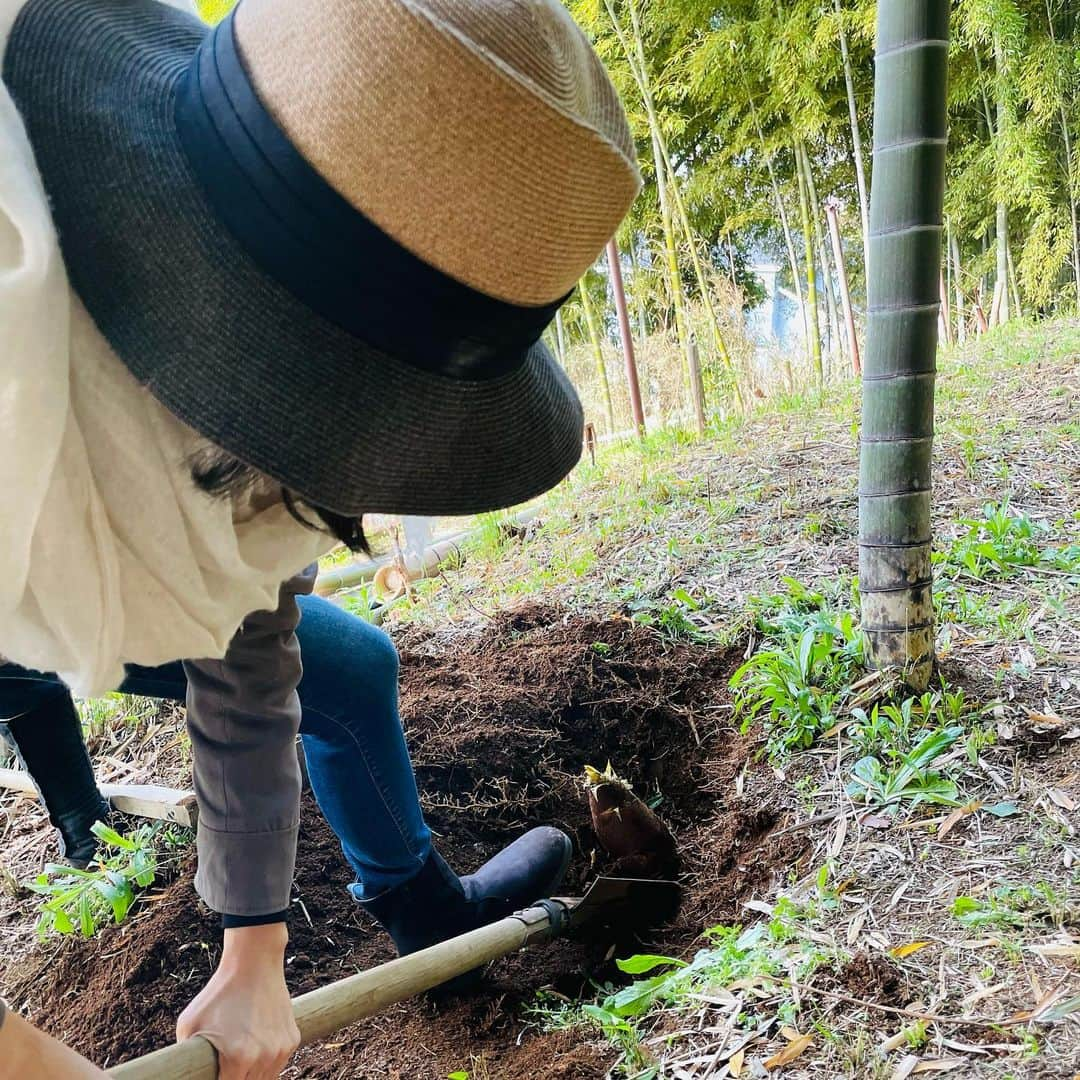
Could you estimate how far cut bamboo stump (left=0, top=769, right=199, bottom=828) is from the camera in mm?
2080

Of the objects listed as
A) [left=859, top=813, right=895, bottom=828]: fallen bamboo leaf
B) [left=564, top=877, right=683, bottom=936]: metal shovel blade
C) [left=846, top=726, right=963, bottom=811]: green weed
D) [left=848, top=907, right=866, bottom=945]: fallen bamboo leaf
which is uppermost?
[left=846, top=726, right=963, bottom=811]: green weed

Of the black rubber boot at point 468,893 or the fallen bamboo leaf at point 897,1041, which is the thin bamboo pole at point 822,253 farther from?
the fallen bamboo leaf at point 897,1041

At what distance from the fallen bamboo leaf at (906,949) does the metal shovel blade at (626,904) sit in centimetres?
64

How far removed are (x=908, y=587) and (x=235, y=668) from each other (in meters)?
1.38

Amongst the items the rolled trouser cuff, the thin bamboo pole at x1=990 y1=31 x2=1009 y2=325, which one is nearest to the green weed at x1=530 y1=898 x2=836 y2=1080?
the rolled trouser cuff

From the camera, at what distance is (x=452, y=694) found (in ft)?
8.27

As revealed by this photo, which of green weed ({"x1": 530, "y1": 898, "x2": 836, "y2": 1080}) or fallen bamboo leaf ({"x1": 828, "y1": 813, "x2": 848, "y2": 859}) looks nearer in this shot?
green weed ({"x1": 530, "y1": 898, "x2": 836, "y2": 1080})

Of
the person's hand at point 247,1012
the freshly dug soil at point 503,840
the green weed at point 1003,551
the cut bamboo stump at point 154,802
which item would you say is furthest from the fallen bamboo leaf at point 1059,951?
the cut bamboo stump at point 154,802

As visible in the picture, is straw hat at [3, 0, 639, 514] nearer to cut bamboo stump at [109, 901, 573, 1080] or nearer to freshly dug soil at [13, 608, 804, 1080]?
cut bamboo stump at [109, 901, 573, 1080]

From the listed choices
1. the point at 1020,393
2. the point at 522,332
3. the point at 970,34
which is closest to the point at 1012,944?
the point at 522,332

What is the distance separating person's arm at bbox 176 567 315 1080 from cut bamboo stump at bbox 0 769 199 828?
84 cm

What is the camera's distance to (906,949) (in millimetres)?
1405

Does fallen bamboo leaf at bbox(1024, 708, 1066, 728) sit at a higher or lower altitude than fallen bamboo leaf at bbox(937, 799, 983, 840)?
higher

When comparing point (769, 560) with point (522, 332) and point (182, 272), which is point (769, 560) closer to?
point (522, 332)
